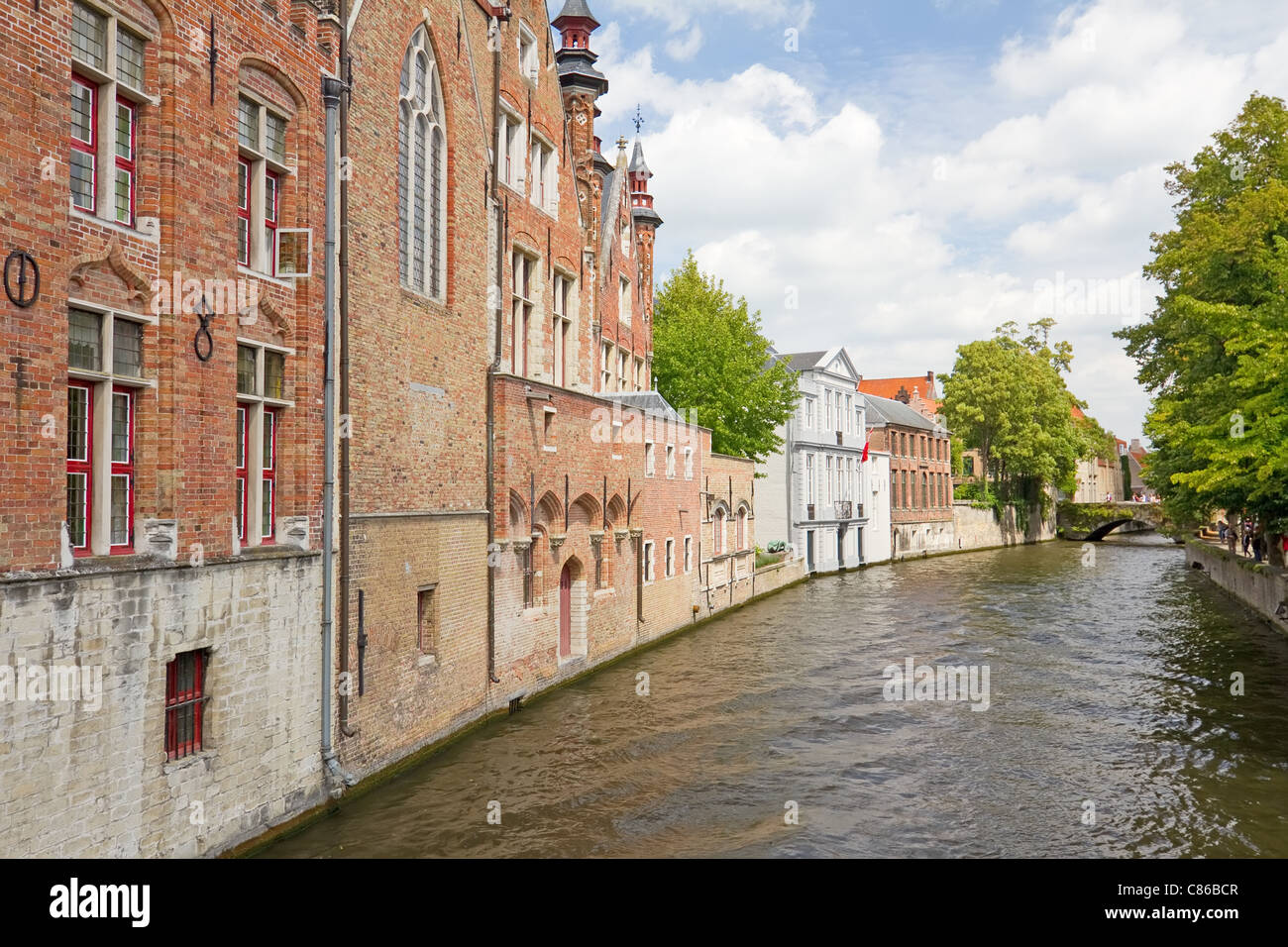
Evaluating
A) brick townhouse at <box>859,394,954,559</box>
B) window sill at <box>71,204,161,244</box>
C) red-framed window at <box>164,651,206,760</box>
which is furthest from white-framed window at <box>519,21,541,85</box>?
brick townhouse at <box>859,394,954,559</box>

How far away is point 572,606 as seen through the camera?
Answer: 66.9 feet

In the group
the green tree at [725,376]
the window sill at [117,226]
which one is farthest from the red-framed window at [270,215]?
the green tree at [725,376]

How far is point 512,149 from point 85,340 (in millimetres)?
11703

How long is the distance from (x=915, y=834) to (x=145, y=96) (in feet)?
39.0

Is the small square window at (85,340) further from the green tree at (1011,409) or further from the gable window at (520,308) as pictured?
the green tree at (1011,409)

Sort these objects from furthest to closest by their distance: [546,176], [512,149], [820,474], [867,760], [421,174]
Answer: [820,474] < [546,176] < [512,149] < [867,760] < [421,174]

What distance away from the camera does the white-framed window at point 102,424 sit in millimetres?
8523

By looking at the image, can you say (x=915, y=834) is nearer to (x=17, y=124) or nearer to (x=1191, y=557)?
(x=17, y=124)

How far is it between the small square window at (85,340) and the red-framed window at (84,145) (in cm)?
95

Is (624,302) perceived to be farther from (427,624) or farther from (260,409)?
(260,409)

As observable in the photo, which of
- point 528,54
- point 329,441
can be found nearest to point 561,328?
point 528,54

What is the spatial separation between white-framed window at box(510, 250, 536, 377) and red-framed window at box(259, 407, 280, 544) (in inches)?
294

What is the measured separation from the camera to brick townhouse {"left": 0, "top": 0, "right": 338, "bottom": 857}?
7668mm

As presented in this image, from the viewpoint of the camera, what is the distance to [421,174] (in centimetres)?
1477
